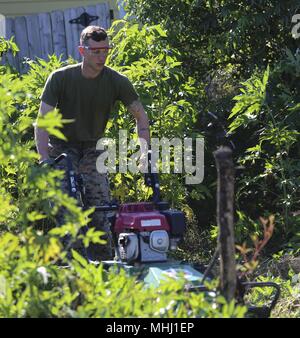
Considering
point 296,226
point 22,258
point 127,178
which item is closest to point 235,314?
point 22,258

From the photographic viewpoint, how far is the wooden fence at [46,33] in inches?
418

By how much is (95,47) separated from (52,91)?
17.7 inches

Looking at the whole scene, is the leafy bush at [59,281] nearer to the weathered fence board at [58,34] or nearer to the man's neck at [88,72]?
the man's neck at [88,72]

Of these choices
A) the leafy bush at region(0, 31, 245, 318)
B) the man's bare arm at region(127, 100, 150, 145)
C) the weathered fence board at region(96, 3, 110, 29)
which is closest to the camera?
the leafy bush at region(0, 31, 245, 318)

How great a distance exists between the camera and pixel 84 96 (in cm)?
600

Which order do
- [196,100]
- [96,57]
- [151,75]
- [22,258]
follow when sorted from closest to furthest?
[22,258]
[96,57]
[151,75]
[196,100]

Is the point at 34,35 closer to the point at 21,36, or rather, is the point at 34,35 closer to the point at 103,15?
the point at 21,36

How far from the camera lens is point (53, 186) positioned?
3484mm

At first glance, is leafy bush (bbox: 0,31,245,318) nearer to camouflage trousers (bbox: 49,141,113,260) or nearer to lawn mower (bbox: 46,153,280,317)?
lawn mower (bbox: 46,153,280,317)

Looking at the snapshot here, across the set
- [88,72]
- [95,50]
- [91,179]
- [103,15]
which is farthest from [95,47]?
[103,15]

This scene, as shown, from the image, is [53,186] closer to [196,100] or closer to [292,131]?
[292,131]

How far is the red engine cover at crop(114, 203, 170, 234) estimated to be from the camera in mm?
4891

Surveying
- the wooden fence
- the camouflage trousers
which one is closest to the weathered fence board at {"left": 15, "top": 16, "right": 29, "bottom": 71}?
the wooden fence

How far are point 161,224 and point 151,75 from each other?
2607mm
